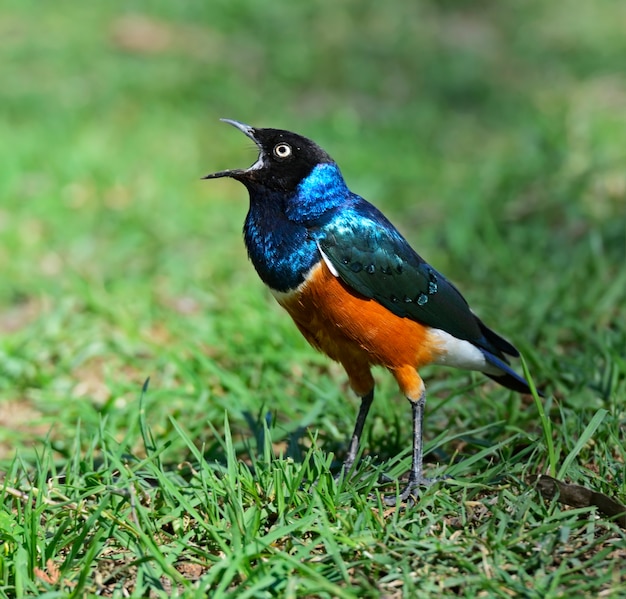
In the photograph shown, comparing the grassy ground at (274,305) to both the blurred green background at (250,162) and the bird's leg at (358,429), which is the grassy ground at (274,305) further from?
the bird's leg at (358,429)

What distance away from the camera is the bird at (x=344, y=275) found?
2.91 m

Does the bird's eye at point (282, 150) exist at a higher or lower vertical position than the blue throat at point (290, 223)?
higher

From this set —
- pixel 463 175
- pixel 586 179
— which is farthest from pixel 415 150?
pixel 586 179

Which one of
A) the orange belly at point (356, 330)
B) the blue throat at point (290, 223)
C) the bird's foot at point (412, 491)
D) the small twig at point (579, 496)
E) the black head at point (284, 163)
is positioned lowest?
the bird's foot at point (412, 491)

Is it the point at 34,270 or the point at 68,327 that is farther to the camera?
the point at 34,270

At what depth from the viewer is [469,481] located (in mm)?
2846

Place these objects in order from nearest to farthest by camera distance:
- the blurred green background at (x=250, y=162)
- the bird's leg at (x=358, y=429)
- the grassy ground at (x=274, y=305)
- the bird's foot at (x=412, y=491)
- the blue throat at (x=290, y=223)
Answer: the grassy ground at (x=274, y=305), the bird's foot at (x=412, y=491), the blue throat at (x=290, y=223), the bird's leg at (x=358, y=429), the blurred green background at (x=250, y=162)

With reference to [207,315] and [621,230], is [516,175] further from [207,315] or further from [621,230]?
[207,315]

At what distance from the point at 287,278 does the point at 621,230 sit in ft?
9.40

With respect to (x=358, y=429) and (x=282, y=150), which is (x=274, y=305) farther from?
(x=282, y=150)

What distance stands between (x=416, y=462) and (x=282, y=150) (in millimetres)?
1129

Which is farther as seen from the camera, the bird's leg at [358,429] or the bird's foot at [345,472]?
the bird's leg at [358,429]

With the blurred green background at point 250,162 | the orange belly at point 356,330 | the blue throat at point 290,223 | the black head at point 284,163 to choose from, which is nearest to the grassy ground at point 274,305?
the blurred green background at point 250,162

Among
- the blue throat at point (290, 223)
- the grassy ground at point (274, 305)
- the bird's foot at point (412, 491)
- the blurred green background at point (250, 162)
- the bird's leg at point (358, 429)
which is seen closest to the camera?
the grassy ground at point (274, 305)
